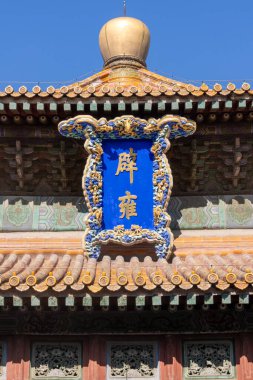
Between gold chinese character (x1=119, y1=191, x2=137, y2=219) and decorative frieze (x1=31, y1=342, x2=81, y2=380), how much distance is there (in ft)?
8.76

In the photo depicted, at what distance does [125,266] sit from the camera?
472 inches

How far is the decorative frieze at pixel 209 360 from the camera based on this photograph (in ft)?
36.1

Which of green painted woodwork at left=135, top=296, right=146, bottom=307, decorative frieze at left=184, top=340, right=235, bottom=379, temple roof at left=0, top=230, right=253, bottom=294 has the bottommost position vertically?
decorative frieze at left=184, top=340, right=235, bottom=379

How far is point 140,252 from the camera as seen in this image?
12672mm

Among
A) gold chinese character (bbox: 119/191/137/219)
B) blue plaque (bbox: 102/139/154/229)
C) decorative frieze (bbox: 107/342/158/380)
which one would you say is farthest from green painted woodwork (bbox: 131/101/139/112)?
decorative frieze (bbox: 107/342/158/380)

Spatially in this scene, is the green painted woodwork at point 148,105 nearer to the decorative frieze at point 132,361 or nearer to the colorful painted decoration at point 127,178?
the colorful painted decoration at point 127,178

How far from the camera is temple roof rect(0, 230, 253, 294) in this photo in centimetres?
999

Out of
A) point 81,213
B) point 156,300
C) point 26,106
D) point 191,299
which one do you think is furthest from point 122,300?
point 26,106

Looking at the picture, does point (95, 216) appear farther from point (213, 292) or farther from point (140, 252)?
point (213, 292)

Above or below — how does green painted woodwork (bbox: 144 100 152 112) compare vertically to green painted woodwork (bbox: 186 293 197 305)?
above

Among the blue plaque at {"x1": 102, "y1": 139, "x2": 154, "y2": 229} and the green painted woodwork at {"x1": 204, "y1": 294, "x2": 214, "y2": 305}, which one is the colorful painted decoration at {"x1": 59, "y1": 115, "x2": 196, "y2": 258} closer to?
the blue plaque at {"x1": 102, "y1": 139, "x2": 154, "y2": 229}

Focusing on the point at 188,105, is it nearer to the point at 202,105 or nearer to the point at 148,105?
the point at 202,105

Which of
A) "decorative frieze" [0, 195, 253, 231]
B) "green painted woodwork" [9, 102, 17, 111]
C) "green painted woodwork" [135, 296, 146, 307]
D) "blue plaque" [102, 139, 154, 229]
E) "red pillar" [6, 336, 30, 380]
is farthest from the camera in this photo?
"decorative frieze" [0, 195, 253, 231]

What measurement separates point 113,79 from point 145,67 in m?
1.27
